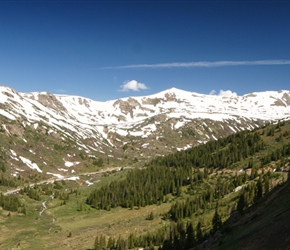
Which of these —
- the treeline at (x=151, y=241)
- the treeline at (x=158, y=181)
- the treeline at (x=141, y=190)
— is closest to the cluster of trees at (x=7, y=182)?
the treeline at (x=141, y=190)

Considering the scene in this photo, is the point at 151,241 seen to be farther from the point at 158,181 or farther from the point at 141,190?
the point at 158,181

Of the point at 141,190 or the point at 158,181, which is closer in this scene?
the point at 141,190

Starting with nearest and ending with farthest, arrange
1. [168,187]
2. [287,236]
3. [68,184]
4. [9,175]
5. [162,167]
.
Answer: [287,236], [168,187], [9,175], [68,184], [162,167]

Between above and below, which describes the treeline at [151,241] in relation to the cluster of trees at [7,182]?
below

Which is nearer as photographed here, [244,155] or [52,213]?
[52,213]

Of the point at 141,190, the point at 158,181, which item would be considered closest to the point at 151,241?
the point at 141,190

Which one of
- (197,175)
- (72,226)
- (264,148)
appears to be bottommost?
(72,226)

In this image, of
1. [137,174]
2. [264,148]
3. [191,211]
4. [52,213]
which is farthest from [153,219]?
[264,148]

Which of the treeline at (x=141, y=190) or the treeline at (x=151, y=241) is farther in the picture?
the treeline at (x=141, y=190)

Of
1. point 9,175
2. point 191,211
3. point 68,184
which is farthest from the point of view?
point 68,184

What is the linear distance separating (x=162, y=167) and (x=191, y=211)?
8478 centimetres

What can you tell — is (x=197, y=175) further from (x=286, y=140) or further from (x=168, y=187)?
(x=286, y=140)

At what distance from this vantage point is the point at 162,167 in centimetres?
19600

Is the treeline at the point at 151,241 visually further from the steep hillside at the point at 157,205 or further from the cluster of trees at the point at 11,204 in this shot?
the cluster of trees at the point at 11,204
